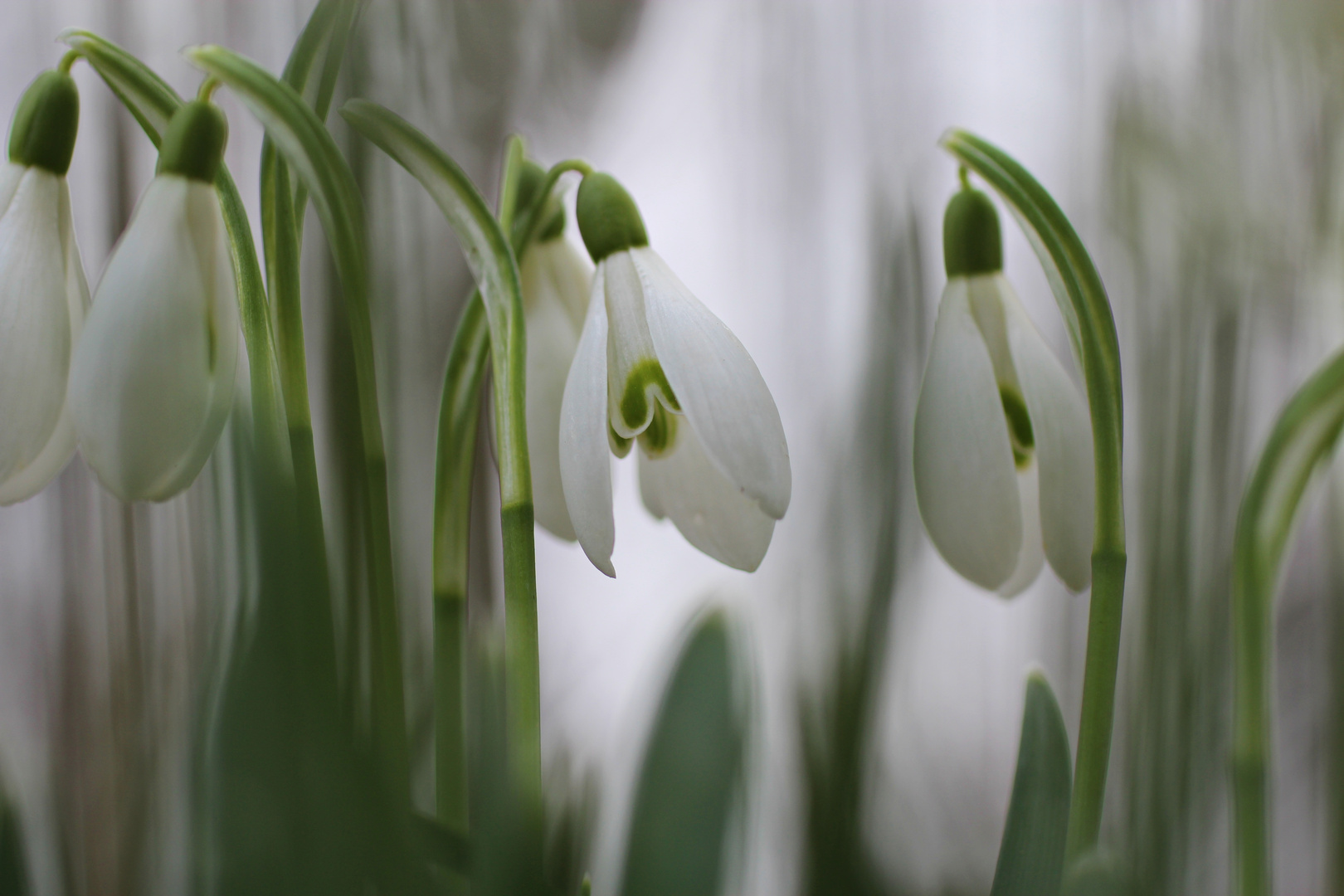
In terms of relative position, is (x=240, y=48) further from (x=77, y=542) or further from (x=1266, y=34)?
(x=1266, y=34)

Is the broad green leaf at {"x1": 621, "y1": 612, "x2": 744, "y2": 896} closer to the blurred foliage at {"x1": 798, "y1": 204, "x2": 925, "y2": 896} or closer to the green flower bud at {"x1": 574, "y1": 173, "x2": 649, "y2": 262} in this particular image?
the blurred foliage at {"x1": 798, "y1": 204, "x2": 925, "y2": 896}

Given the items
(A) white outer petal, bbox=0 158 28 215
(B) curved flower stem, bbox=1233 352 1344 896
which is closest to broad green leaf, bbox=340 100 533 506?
(A) white outer petal, bbox=0 158 28 215

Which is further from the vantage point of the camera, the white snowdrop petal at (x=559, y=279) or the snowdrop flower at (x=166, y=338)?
the white snowdrop petal at (x=559, y=279)

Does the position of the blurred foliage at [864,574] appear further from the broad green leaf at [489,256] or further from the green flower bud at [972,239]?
the broad green leaf at [489,256]

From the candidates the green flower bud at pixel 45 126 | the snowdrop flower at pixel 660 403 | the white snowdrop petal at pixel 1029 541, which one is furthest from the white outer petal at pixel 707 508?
the green flower bud at pixel 45 126

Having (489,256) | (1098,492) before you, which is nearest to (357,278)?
(489,256)

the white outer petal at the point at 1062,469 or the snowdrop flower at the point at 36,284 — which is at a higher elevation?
the snowdrop flower at the point at 36,284

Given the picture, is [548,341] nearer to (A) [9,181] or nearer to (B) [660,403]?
(B) [660,403]
